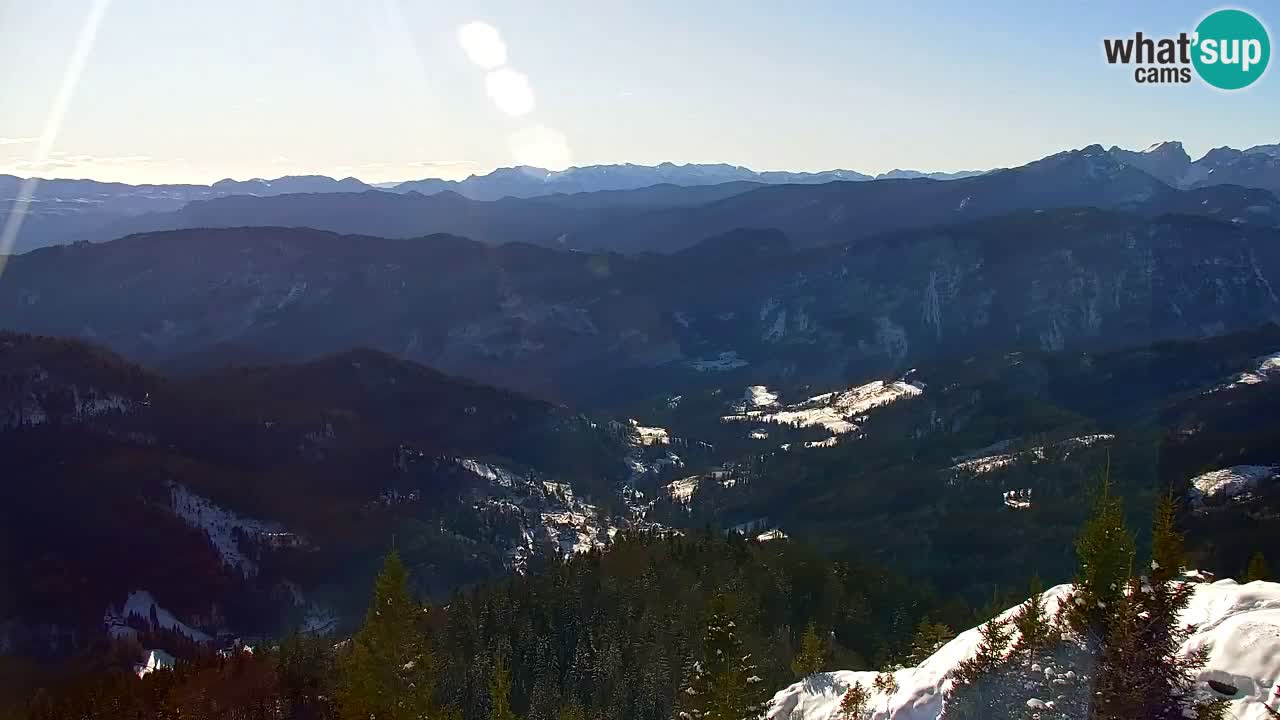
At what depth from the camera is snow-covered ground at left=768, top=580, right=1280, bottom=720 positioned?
3700cm

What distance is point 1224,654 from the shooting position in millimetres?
38750

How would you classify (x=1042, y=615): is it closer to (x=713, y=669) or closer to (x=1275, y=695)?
(x=1275, y=695)

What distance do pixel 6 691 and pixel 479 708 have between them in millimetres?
106005

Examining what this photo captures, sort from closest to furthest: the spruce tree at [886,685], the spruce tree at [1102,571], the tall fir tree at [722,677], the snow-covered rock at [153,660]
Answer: the spruce tree at [1102,571], the spruce tree at [886,685], the tall fir tree at [722,677], the snow-covered rock at [153,660]

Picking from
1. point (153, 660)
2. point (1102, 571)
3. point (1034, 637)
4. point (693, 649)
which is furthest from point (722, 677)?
point (153, 660)

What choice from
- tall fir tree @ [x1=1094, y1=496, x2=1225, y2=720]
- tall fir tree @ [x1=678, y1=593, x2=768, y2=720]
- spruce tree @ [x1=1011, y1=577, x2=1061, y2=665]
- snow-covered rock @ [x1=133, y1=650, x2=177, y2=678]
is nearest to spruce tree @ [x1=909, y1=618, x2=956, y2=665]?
tall fir tree @ [x1=678, y1=593, x2=768, y2=720]

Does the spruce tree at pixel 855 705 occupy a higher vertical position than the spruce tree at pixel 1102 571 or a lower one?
lower

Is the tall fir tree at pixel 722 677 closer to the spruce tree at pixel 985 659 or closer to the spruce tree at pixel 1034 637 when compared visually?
the spruce tree at pixel 985 659

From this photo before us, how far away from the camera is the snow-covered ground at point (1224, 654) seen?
121ft

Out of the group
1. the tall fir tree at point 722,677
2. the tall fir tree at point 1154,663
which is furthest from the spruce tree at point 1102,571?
the tall fir tree at point 722,677

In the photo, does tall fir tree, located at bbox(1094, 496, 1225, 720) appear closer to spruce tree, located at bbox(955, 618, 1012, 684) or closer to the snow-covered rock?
spruce tree, located at bbox(955, 618, 1012, 684)

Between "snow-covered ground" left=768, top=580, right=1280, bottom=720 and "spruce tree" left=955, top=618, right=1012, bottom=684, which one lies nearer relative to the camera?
"snow-covered ground" left=768, top=580, right=1280, bottom=720

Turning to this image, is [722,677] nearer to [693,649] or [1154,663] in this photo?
[1154,663]

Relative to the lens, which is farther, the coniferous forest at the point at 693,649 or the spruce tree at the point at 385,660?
the spruce tree at the point at 385,660
